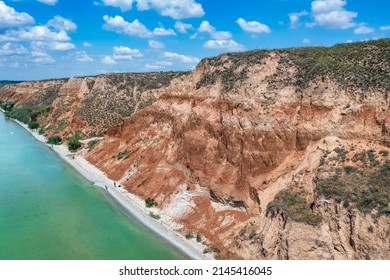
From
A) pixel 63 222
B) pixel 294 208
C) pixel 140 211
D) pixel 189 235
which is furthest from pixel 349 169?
pixel 63 222

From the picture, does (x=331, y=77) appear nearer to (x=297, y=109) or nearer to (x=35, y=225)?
(x=297, y=109)

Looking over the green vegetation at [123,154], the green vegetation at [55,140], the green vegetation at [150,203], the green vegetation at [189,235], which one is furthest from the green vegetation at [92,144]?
the green vegetation at [189,235]

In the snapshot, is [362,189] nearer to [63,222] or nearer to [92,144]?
[63,222]

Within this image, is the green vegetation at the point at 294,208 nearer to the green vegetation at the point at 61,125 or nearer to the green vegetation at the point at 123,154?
the green vegetation at the point at 123,154

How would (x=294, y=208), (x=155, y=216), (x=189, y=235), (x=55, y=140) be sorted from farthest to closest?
1. (x=55, y=140)
2. (x=155, y=216)
3. (x=189, y=235)
4. (x=294, y=208)

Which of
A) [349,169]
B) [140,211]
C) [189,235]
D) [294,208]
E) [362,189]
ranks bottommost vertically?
[189,235]

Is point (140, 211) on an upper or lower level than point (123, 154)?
lower

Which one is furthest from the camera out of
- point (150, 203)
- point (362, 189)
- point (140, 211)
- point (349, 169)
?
point (150, 203)
